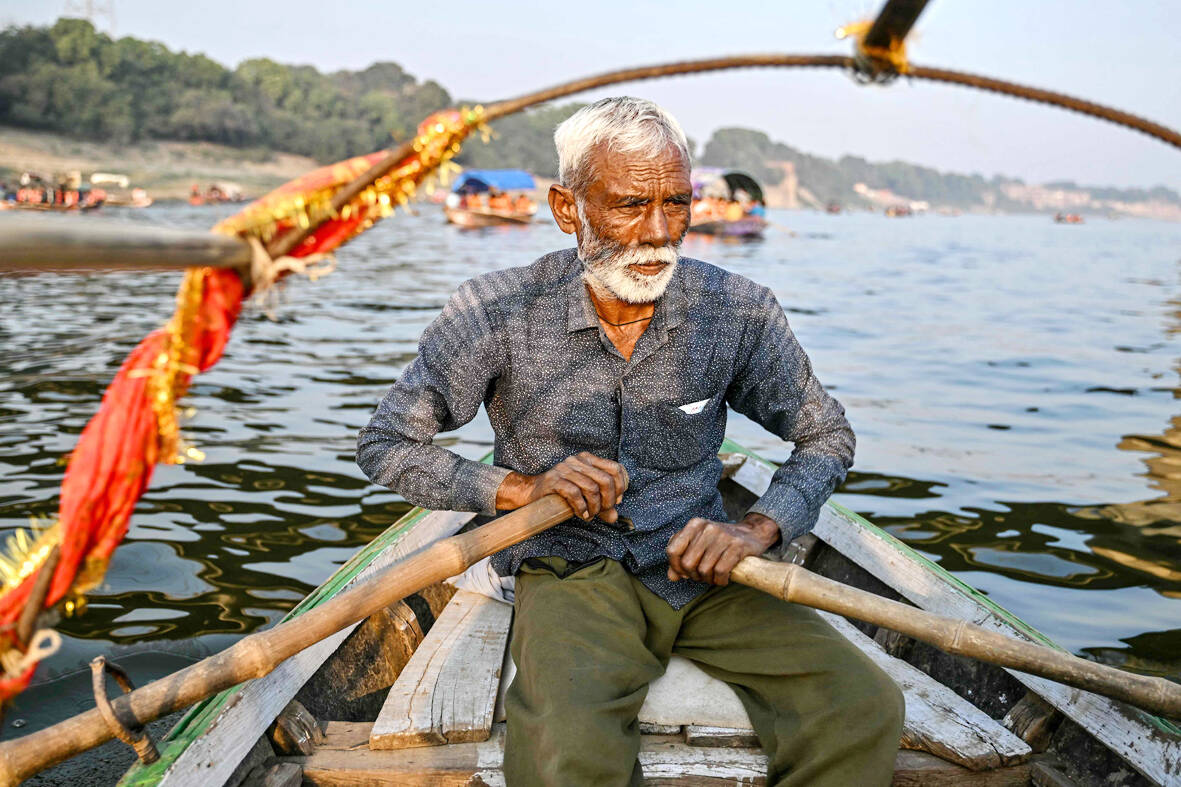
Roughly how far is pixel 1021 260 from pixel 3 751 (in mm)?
34253

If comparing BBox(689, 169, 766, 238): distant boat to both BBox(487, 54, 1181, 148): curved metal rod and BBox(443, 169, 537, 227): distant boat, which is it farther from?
BBox(487, 54, 1181, 148): curved metal rod

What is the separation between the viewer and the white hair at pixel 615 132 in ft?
7.75

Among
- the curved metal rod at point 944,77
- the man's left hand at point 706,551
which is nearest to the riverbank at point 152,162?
the curved metal rod at point 944,77

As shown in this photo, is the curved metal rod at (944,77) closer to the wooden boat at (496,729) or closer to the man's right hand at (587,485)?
the man's right hand at (587,485)

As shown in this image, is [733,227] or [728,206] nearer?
[728,206]

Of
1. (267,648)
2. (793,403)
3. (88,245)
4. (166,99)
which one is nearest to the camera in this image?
(88,245)

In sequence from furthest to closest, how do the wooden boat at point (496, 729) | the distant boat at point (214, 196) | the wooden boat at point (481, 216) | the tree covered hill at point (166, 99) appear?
the tree covered hill at point (166, 99) < the distant boat at point (214, 196) < the wooden boat at point (481, 216) < the wooden boat at point (496, 729)

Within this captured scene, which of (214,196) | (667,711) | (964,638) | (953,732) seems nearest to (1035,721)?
(953,732)

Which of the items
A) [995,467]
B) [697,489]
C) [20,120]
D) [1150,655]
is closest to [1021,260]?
[995,467]

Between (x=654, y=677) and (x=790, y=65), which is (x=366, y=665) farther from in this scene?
(x=790, y=65)

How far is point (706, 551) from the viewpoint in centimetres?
227

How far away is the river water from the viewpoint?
4.32m

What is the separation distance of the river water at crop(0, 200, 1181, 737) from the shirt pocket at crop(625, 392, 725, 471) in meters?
1.13

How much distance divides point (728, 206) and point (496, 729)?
33.6 meters
